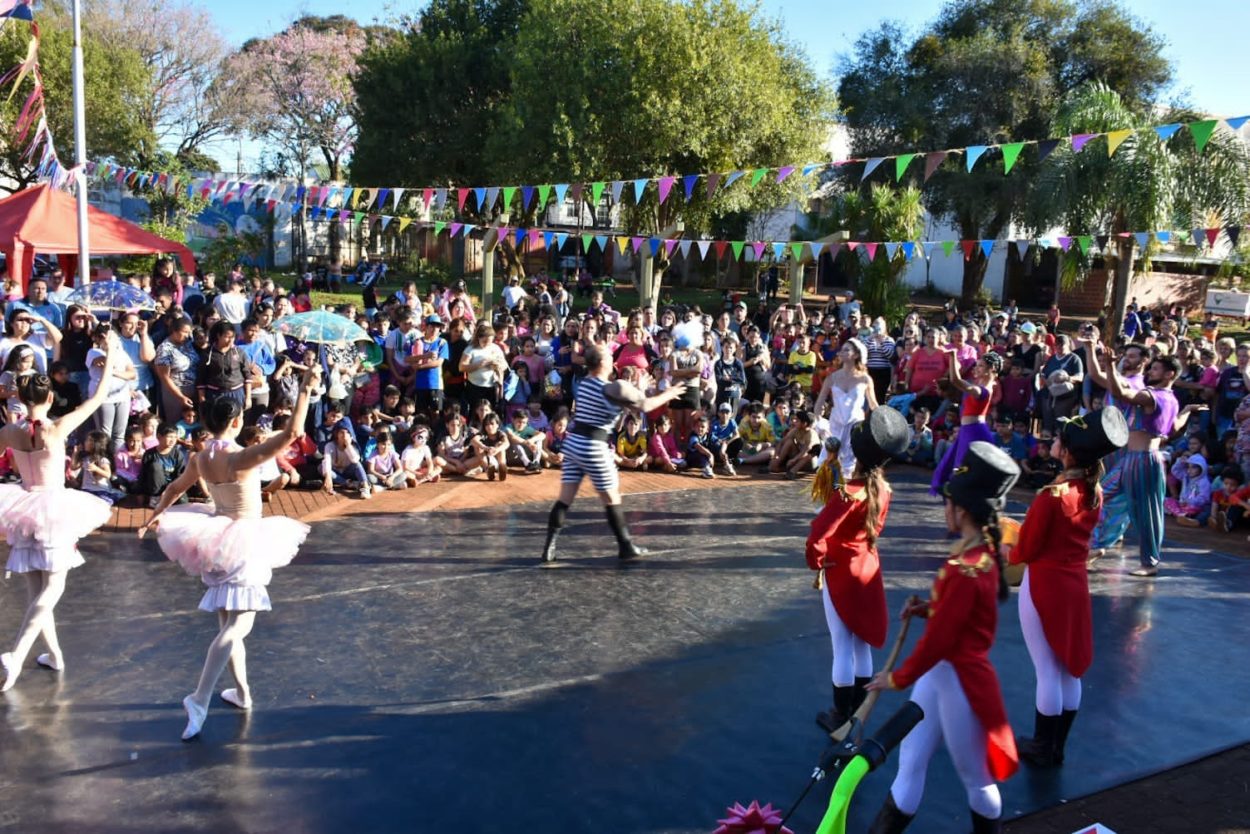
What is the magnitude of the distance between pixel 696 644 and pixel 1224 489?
5.98 m

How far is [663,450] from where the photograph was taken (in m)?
11.1

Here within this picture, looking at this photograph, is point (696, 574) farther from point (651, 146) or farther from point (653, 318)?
point (651, 146)

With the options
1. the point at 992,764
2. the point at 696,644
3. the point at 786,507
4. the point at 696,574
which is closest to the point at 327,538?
the point at 696,574

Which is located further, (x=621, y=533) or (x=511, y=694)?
(x=621, y=533)

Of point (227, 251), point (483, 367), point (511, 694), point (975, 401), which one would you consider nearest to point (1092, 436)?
point (511, 694)

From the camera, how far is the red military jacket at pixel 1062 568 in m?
4.46

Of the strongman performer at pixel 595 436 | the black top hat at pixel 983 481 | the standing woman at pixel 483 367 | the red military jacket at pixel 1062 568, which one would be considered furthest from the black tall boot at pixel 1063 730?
the standing woman at pixel 483 367

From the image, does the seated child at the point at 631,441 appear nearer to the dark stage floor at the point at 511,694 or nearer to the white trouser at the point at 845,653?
the dark stage floor at the point at 511,694

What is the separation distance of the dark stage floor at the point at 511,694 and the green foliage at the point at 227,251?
20883mm

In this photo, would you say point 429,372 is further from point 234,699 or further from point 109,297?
point 234,699

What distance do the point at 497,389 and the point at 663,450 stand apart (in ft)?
6.49

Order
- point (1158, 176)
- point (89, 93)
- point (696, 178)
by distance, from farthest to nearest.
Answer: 1. point (89, 93)
2. point (1158, 176)
3. point (696, 178)

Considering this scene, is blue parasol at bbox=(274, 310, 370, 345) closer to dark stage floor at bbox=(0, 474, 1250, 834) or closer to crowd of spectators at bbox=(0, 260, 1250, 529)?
crowd of spectators at bbox=(0, 260, 1250, 529)

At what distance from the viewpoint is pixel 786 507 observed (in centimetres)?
965
